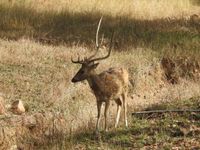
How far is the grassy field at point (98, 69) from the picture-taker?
8258 mm

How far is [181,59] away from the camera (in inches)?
567

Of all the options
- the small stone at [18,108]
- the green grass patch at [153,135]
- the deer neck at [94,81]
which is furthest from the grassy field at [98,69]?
the deer neck at [94,81]

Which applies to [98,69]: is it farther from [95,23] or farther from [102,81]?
[95,23]

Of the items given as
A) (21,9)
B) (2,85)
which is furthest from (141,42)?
(2,85)

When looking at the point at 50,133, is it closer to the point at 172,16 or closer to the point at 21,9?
the point at 21,9

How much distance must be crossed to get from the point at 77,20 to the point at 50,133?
31.7 ft

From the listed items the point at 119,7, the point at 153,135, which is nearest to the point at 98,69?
the point at 153,135

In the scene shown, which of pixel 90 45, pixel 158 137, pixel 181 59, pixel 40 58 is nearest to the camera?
pixel 158 137

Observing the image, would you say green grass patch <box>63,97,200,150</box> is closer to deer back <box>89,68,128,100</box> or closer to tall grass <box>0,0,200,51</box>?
deer back <box>89,68,128,100</box>

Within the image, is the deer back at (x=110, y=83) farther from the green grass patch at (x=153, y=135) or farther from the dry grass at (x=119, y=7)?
the dry grass at (x=119, y=7)

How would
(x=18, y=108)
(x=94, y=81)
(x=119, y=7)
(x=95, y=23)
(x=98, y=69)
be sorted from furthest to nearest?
(x=119, y=7), (x=95, y=23), (x=98, y=69), (x=18, y=108), (x=94, y=81)

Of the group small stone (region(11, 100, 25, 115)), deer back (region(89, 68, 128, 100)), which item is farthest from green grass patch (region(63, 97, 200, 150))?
small stone (region(11, 100, 25, 115))

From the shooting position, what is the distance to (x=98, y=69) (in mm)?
12766

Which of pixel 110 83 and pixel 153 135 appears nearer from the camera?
pixel 153 135
